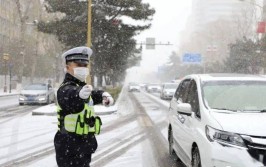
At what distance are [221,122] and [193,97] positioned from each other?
152cm

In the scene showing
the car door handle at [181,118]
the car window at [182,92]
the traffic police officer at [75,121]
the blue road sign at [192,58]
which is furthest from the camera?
the blue road sign at [192,58]

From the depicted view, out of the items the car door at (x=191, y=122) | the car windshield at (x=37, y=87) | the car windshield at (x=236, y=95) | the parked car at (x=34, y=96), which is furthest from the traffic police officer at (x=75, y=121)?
the car windshield at (x=37, y=87)

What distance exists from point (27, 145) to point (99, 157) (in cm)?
228

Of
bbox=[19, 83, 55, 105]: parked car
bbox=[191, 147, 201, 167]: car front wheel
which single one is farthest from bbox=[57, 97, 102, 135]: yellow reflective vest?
bbox=[19, 83, 55, 105]: parked car

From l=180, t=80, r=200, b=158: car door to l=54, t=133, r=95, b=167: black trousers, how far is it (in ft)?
8.33

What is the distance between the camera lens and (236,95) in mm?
6812

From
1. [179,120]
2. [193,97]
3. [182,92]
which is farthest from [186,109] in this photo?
[182,92]

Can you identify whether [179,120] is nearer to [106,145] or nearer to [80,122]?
[106,145]

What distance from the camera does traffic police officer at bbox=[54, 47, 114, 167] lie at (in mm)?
3963

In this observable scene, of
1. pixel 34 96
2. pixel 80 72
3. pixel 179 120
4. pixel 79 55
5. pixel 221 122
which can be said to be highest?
pixel 79 55

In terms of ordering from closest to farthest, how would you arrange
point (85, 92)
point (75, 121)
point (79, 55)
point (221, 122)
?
point (85, 92) → point (75, 121) → point (79, 55) → point (221, 122)

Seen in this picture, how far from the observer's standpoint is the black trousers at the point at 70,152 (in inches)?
158

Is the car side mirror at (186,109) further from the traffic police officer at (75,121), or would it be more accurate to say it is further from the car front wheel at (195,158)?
the traffic police officer at (75,121)

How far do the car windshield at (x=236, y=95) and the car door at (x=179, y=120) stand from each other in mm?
718
